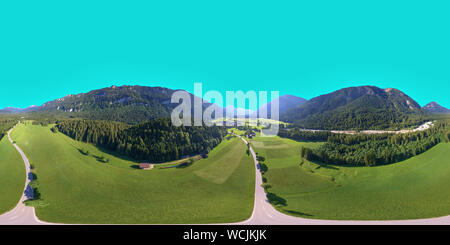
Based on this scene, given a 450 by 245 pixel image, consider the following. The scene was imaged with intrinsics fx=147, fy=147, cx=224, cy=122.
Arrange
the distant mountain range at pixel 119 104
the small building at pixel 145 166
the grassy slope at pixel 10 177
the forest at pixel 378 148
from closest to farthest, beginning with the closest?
the grassy slope at pixel 10 177 < the small building at pixel 145 166 < the forest at pixel 378 148 < the distant mountain range at pixel 119 104

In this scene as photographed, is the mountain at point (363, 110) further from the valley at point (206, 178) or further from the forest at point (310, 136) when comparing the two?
the valley at point (206, 178)

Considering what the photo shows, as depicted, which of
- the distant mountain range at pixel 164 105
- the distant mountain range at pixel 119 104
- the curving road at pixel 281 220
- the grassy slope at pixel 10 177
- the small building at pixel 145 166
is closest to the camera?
the curving road at pixel 281 220

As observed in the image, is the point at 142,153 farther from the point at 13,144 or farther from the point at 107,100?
the point at 107,100

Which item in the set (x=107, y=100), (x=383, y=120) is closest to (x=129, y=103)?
(x=107, y=100)

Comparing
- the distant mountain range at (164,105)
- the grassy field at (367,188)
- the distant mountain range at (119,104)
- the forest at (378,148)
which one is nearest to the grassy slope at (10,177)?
the grassy field at (367,188)

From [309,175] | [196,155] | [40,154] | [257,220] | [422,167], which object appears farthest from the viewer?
[196,155]

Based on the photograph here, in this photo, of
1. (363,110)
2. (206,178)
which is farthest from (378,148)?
(363,110)

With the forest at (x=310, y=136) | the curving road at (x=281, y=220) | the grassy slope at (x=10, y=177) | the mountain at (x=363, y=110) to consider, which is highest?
the mountain at (x=363, y=110)
